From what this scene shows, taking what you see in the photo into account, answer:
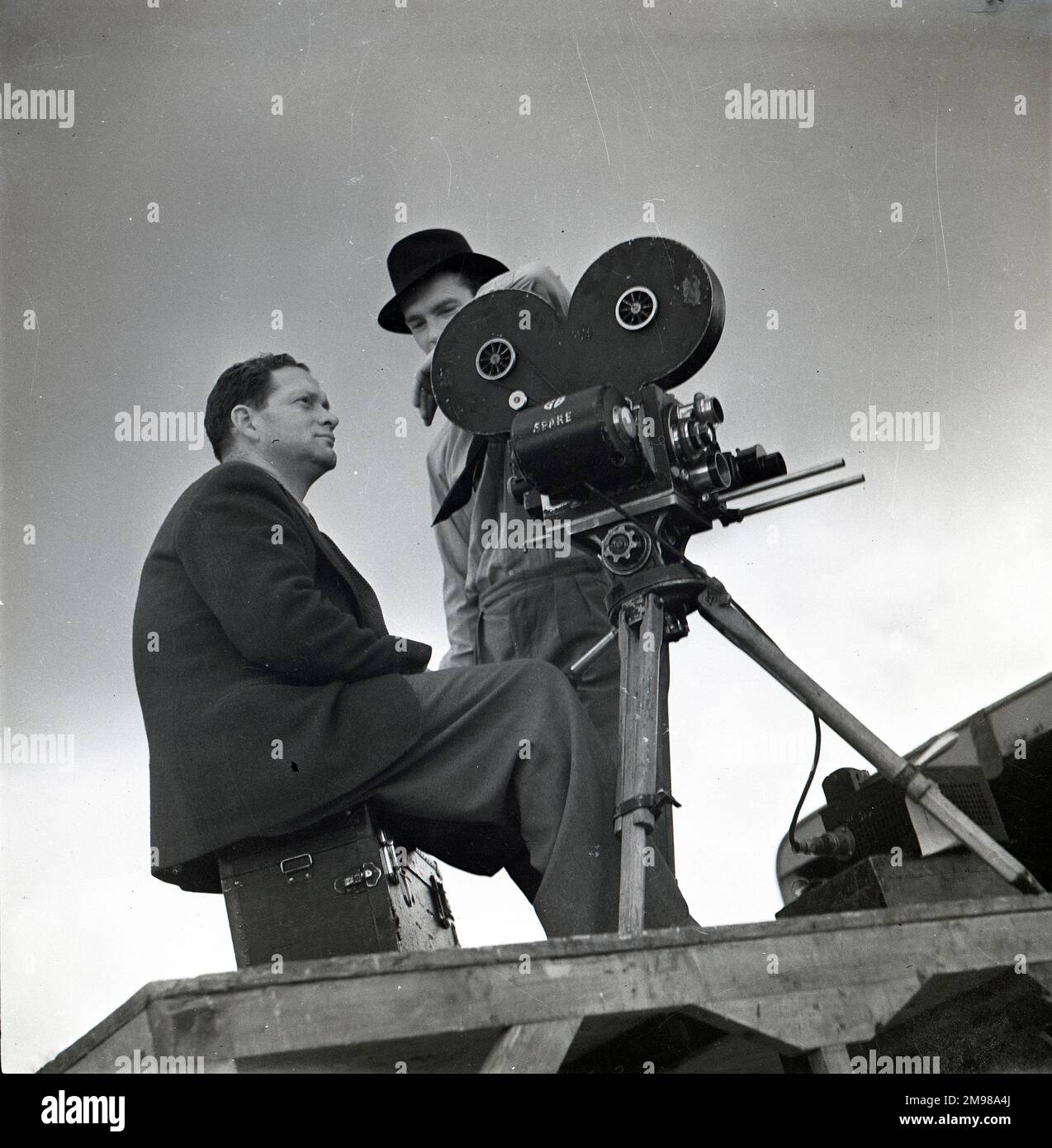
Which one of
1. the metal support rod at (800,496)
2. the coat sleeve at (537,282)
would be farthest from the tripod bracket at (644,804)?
the coat sleeve at (537,282)

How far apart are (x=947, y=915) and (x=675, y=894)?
0.56 meters

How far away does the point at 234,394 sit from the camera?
3.95m

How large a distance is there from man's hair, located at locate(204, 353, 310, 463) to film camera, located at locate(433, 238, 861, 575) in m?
0.74

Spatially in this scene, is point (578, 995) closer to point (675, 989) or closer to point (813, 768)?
point (675, 989)

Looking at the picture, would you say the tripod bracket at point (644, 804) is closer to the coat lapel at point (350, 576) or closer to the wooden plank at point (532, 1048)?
the wooden plank at point (532, 1048)

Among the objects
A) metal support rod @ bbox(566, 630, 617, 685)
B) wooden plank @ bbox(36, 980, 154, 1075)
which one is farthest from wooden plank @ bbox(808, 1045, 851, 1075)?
metal support rod @ bbox(566, 630, 617, 685)

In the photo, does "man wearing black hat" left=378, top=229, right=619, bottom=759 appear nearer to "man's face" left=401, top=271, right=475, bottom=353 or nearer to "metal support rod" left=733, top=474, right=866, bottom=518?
"man's face" left=401, top=271, right=475, bottom=353

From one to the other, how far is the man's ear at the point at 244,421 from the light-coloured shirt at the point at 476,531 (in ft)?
1.82

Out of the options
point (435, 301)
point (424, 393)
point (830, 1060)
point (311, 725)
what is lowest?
point (830, 1060)

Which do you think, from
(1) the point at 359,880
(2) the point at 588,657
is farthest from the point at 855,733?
(1) the point at 359,880

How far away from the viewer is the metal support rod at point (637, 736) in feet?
8.58

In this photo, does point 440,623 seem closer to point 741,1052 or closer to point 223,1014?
point 741,1052

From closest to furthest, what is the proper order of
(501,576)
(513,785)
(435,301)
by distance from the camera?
(513,785)
(501,576)
(435,301)

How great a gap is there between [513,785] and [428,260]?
1786mm
